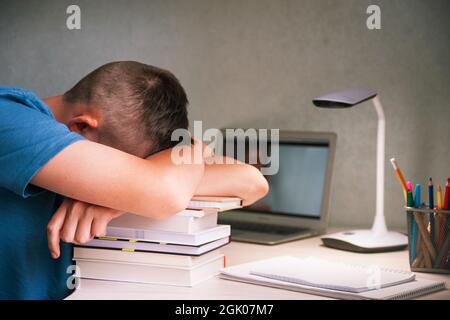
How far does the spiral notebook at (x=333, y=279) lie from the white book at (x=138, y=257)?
88 mm

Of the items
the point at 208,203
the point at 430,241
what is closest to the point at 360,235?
the point at 430,241

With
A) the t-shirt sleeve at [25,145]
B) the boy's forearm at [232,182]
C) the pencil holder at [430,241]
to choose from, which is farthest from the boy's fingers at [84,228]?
the pencil holder at [430,241]

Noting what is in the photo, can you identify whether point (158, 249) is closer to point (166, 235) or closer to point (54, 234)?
point (166, 235)

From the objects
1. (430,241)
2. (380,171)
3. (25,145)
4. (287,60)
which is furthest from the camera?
(287,60)

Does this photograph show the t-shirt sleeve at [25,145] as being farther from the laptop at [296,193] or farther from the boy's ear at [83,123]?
the laptop at [296,193]

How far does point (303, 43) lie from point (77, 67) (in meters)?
0.79

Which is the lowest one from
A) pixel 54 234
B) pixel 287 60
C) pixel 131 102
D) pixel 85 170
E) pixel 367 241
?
pixel 367 241

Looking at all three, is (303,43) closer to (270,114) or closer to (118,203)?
(270,114)

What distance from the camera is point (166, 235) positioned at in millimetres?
1065

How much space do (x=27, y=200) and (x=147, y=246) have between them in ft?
0.76

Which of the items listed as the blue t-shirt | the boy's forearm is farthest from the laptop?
the blue t-shirt

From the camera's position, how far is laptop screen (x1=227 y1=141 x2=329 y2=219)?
170cm

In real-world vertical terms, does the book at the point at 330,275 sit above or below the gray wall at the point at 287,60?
below

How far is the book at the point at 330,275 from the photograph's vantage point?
1.02 meters
